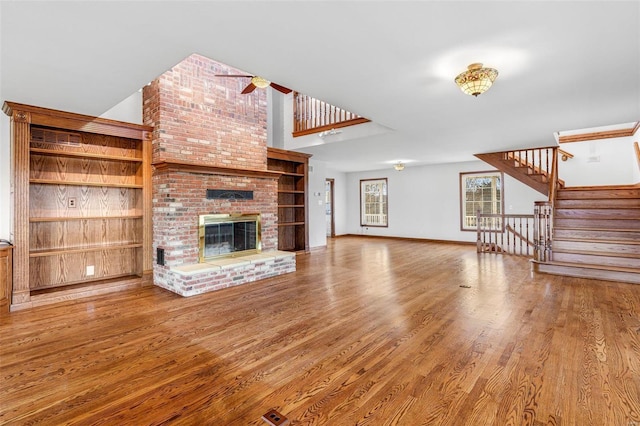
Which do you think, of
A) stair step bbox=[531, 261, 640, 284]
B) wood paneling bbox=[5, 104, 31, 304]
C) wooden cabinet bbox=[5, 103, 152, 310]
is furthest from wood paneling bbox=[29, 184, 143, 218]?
stair step bbox=[531, 261, 640, 284]

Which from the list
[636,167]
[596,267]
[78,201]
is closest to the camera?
[78,201]

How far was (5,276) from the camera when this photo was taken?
3561 mm

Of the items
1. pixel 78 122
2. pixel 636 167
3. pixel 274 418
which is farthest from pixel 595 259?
pixel 78 122

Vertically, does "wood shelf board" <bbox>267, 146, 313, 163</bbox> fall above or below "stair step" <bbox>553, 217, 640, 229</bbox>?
above

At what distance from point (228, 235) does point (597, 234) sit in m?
6.56

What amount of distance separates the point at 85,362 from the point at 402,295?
11.1 ft

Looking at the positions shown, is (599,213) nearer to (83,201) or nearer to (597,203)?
(597,203)

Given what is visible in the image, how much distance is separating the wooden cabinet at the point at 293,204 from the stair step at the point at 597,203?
17.9 feet

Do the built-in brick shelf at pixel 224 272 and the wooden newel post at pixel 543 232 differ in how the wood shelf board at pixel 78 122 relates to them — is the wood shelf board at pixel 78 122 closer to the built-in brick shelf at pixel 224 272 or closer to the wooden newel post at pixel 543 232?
the built-in brick shelf at pixel 224 272

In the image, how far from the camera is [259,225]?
18.6ft

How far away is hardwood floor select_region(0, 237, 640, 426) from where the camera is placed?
1869mm

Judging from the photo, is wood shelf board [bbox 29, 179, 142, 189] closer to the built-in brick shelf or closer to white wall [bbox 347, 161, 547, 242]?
the built-in brick shelf

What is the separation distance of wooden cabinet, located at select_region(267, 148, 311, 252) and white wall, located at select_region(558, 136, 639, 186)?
670cm

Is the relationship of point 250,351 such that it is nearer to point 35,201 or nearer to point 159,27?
point 159,27
